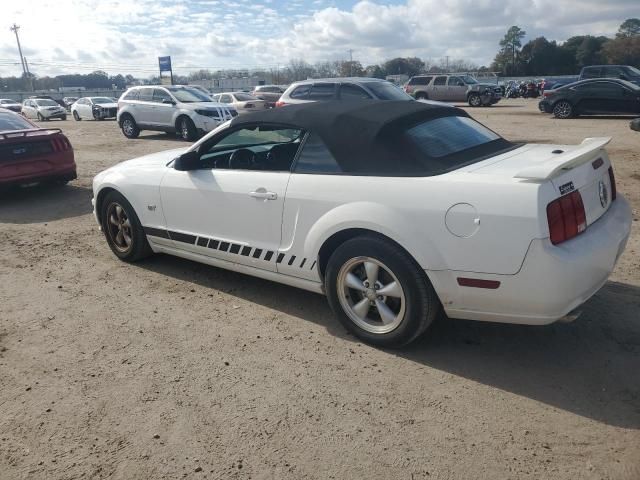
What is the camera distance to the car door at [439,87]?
29.4m

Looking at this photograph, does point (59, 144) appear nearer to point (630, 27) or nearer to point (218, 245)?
point (218, 245)

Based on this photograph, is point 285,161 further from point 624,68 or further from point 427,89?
point 427,89

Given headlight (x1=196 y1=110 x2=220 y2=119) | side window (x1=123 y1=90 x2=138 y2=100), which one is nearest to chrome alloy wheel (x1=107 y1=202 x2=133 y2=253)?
headlight (x1=196 y1=110 x2=220 y2=119)

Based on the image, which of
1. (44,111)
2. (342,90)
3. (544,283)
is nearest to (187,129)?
(342,90)

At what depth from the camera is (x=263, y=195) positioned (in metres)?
3.86

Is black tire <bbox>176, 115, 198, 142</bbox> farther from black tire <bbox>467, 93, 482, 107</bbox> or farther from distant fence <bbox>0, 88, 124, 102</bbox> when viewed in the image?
distant fence <bbox>0, 88, 124, 102</bbox>

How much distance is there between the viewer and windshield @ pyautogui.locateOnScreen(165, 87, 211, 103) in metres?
16.7

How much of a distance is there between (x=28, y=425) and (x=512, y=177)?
120 inches

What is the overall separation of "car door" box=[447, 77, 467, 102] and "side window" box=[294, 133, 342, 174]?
27.7 meters

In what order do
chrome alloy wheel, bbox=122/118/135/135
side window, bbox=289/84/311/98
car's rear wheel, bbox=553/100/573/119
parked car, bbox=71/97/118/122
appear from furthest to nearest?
1. parked car, bbox=71/97/118/122
2. car's rear wheel, bbox=553/100/573/119
3. chrome alloy wheel, bbox=122/118/135/135
4. side window, bbox=289/84/311/98

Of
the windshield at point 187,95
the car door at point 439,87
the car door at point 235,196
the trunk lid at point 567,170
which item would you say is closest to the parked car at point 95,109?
the windshield at point 187,95

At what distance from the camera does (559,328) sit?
3.68m

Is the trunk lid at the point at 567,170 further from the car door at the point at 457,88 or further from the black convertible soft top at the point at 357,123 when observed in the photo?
the car door at the point at 457,88

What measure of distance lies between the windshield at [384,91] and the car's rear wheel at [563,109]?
800cm
